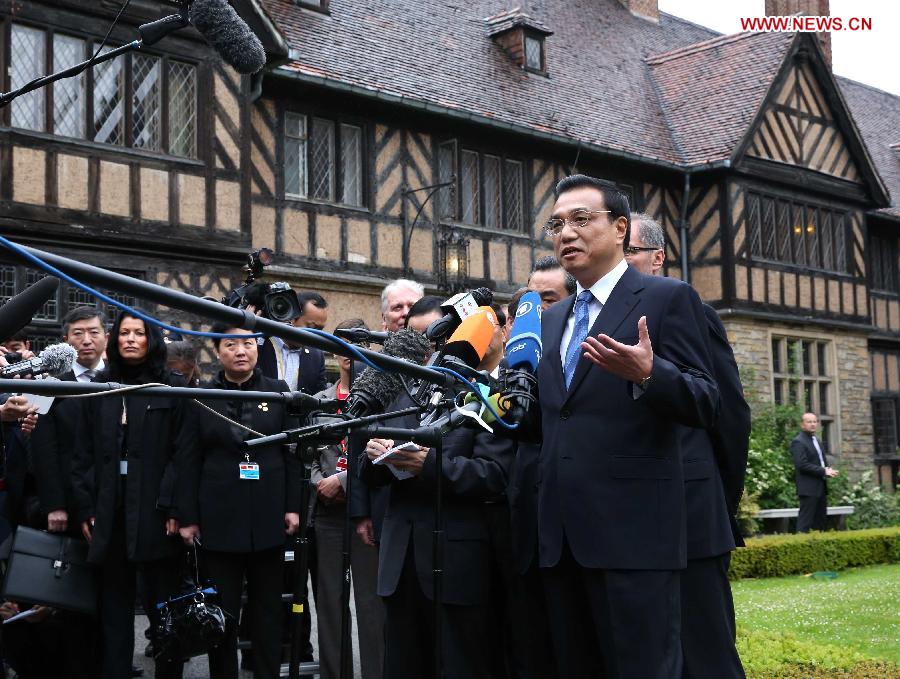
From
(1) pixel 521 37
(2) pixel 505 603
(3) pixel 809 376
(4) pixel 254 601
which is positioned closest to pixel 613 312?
(2) pixel 505 603

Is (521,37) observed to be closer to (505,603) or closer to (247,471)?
(247,471)

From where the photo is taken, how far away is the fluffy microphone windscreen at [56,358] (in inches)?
199

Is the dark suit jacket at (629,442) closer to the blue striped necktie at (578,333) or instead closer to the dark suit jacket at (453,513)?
the blue striped necktie at (578,333)

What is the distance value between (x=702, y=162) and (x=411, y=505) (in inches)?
681

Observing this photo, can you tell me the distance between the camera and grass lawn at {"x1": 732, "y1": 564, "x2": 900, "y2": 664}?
7.92m

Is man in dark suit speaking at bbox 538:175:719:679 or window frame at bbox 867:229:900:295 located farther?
window frame at bbox 867:229:900:295

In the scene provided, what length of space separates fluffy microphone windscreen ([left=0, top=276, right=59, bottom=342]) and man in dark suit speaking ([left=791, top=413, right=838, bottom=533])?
1481cm

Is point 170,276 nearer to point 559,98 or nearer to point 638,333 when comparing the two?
point 559,98

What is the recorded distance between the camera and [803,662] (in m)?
6.24

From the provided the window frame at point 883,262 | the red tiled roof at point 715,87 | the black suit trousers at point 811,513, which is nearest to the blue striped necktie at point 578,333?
the black suit trousers at point 811,513

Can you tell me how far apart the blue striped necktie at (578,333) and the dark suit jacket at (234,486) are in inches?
96.6

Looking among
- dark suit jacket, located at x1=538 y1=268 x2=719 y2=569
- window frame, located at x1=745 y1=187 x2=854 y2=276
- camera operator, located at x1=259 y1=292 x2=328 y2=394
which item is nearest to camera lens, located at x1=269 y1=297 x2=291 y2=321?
dark suit jacket, located at x1=538 y1=268 x2=719 y2=569

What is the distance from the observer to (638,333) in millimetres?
3445

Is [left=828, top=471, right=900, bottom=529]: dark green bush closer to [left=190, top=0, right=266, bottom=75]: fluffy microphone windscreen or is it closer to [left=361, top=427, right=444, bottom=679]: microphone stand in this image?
[left=361, top=427, right=444, bottom=679]: microphone stand
